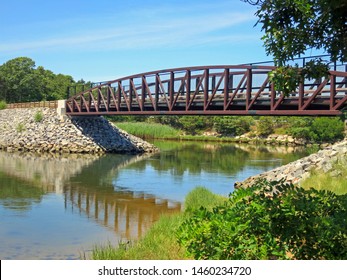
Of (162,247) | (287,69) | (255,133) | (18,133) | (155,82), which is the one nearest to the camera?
(287,69)

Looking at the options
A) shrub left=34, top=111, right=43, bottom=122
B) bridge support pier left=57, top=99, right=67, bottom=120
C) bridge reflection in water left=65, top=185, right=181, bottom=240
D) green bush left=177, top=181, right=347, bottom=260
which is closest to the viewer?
green bush left=177, top=181, right=347, bottom=260

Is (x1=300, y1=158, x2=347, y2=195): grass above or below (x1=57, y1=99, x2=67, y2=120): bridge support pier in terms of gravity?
below

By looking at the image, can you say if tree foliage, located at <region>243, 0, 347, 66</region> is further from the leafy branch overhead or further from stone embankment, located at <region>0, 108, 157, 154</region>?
stone embankment, located at <region>0, 108, 157, 154</region>

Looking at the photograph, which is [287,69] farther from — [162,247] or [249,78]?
[249,78]

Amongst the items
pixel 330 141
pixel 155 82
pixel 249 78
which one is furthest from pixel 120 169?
pixel 330 141

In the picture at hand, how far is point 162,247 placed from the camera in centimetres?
1112

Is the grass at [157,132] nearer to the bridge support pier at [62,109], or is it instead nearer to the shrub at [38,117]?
the bridge support pier at [62,109]

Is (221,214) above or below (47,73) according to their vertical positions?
below

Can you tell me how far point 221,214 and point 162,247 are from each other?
247 cm

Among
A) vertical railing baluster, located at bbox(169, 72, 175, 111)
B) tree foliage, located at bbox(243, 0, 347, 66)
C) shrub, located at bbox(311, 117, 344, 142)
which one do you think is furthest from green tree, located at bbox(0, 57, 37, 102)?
tree foliage, located at bbox(243, 0, 347, 66)

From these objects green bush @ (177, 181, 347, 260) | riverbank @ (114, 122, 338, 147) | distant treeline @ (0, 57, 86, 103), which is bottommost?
riverbank @ (114, 122, 338, 147)

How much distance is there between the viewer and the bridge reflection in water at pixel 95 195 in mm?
18312

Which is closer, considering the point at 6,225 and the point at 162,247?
the point at 162,247

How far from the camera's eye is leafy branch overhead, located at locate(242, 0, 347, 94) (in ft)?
28.2
